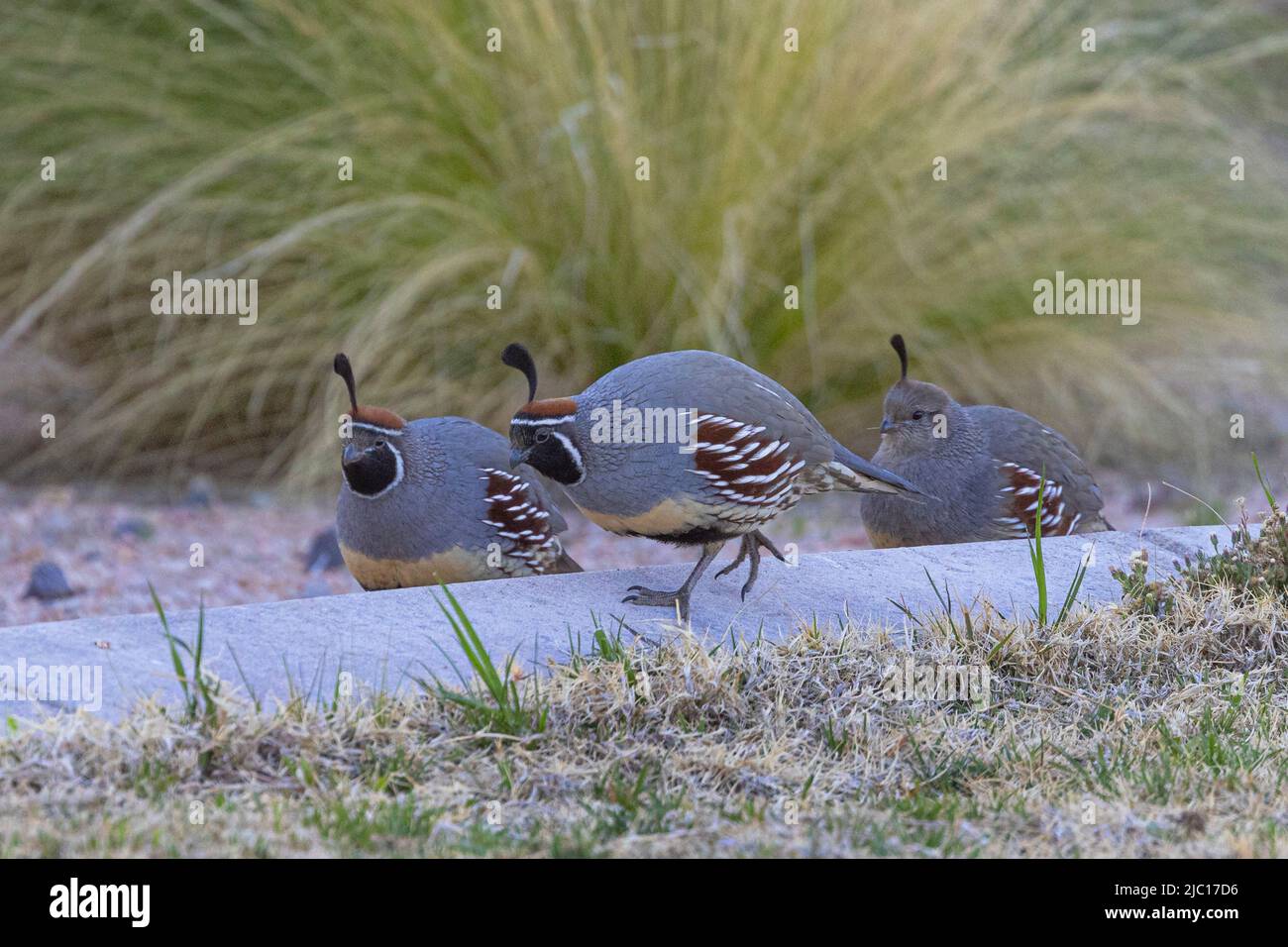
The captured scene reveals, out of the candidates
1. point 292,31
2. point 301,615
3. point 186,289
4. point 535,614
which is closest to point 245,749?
point 301,615

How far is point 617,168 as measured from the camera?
668cm

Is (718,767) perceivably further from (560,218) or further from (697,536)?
(560,218)

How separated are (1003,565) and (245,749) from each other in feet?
7.67

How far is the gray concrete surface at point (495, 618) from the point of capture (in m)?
3.57

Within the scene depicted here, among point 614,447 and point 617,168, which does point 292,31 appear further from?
point 614,447

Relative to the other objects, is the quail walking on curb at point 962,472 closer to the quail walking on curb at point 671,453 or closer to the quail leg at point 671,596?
the quail walking on curb at point 671,453

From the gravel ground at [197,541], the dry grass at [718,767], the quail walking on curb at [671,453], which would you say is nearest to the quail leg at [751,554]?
the quail walking on curb at [671,453]

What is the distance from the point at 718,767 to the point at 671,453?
974mm

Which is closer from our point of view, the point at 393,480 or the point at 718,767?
the point at 718,767

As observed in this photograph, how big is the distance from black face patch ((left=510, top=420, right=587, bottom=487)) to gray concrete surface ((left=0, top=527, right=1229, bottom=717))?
34cm

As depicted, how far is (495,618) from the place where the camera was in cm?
395

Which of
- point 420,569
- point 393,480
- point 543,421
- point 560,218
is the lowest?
point 420,569

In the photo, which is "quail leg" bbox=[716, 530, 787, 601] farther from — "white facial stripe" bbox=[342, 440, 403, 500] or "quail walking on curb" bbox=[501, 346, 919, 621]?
"white facial stripe" bbox=[342, 440, 403, 500]

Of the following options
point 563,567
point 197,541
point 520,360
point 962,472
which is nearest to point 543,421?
point 520,360
